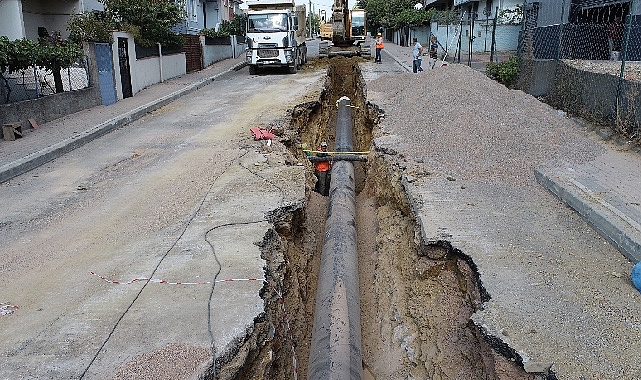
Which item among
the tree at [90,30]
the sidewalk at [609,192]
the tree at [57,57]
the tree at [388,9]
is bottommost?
the sidewalk at [609,192]

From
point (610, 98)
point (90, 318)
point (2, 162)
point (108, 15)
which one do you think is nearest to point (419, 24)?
point (108, 15)

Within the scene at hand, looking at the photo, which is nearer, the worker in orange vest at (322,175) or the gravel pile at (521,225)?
the gravel pile at (521,225)

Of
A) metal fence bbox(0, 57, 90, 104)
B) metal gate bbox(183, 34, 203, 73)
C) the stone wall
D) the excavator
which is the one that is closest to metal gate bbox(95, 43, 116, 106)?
the stone wall

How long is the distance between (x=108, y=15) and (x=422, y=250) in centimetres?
1743

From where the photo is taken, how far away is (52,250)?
607 centimetres

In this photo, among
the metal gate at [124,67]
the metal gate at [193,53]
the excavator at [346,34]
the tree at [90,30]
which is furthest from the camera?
the excavator at [346,34]

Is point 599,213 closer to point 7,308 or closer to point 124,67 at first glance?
point 7,308

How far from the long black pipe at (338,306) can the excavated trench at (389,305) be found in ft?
1.18

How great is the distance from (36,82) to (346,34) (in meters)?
19.8

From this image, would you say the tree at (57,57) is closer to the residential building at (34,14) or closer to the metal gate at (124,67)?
the metal gate at (124,67)

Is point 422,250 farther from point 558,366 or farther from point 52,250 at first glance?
point 52,250

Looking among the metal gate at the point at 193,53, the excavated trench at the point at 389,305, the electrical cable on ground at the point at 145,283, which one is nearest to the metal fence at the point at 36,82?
the electrical cable on ground at the point at 145,283

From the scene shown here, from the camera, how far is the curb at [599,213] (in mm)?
5461

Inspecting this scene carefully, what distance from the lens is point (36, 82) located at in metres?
12.9
